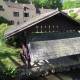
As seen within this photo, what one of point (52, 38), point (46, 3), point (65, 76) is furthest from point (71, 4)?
point (65, 76)

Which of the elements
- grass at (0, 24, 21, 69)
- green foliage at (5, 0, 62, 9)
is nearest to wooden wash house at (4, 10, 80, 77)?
grass at (0, 24, 21, 69)

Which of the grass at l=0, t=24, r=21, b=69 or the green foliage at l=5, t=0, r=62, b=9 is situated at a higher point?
the green foliage at l=5, t=0, r=62, b=9

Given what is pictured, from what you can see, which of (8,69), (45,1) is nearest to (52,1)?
(45,1)

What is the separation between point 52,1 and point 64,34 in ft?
188

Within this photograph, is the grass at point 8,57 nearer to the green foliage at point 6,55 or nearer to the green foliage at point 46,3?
the green foliage at point 6,55

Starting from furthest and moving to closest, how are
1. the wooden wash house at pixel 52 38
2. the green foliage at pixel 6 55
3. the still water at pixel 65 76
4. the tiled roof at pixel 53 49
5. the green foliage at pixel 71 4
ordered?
1. the green foliage at pixel 71 4
2. the green foliage at pixel 6 55
3. the still water at pixel 65 76
4. the wooden wash house at pixel 52 38
5. the tiled roof at pixel 53 49

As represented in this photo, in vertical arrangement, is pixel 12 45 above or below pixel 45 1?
below

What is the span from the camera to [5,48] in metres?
12.9

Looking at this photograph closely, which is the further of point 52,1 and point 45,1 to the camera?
point 52,1

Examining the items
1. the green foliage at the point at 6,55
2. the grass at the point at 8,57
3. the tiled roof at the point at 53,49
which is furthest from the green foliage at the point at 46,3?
the tiled roof at the point at 53,49

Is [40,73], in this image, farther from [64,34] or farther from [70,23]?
[70,23]

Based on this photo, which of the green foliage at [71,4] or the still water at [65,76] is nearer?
the still water at [65,76]

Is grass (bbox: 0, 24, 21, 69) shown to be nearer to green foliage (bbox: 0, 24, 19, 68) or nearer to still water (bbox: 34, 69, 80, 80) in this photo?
green foliage (bbox: 0, 24, 19, 68)

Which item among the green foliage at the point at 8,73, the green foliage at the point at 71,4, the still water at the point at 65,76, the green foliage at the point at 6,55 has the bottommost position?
the still water at the point at 65,76
